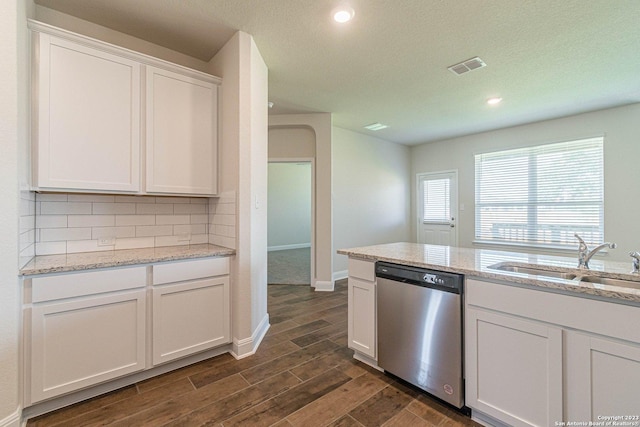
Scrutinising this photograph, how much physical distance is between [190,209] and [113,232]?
0.65 metres

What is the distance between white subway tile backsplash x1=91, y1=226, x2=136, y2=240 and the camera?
224 cm

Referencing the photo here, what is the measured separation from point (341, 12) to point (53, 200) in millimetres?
2606

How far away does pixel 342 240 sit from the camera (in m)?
5.00

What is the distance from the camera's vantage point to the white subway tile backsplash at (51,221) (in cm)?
202

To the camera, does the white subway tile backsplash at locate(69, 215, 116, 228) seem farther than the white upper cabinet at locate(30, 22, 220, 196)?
Yes

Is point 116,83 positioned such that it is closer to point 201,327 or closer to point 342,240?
point 201,327

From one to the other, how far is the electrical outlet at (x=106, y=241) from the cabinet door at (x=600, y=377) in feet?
10.2

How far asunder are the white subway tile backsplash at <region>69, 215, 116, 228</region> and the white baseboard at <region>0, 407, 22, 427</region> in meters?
1.21

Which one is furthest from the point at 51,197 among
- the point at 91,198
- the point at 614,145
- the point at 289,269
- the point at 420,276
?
the point at 614,145

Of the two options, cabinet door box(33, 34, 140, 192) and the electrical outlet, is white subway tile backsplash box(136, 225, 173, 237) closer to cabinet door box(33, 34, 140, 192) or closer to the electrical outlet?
the electrical outlet

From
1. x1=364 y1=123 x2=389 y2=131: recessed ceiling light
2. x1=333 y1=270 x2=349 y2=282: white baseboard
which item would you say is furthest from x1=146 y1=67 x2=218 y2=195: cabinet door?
x1=364 y1=123 x2=389 y2=131: recessed ceiling light

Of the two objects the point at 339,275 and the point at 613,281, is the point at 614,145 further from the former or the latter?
the point at 339,275

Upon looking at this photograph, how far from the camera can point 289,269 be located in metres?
5.79

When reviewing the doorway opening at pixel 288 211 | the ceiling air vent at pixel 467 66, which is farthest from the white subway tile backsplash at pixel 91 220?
the doorway opening at pixel 288 211
